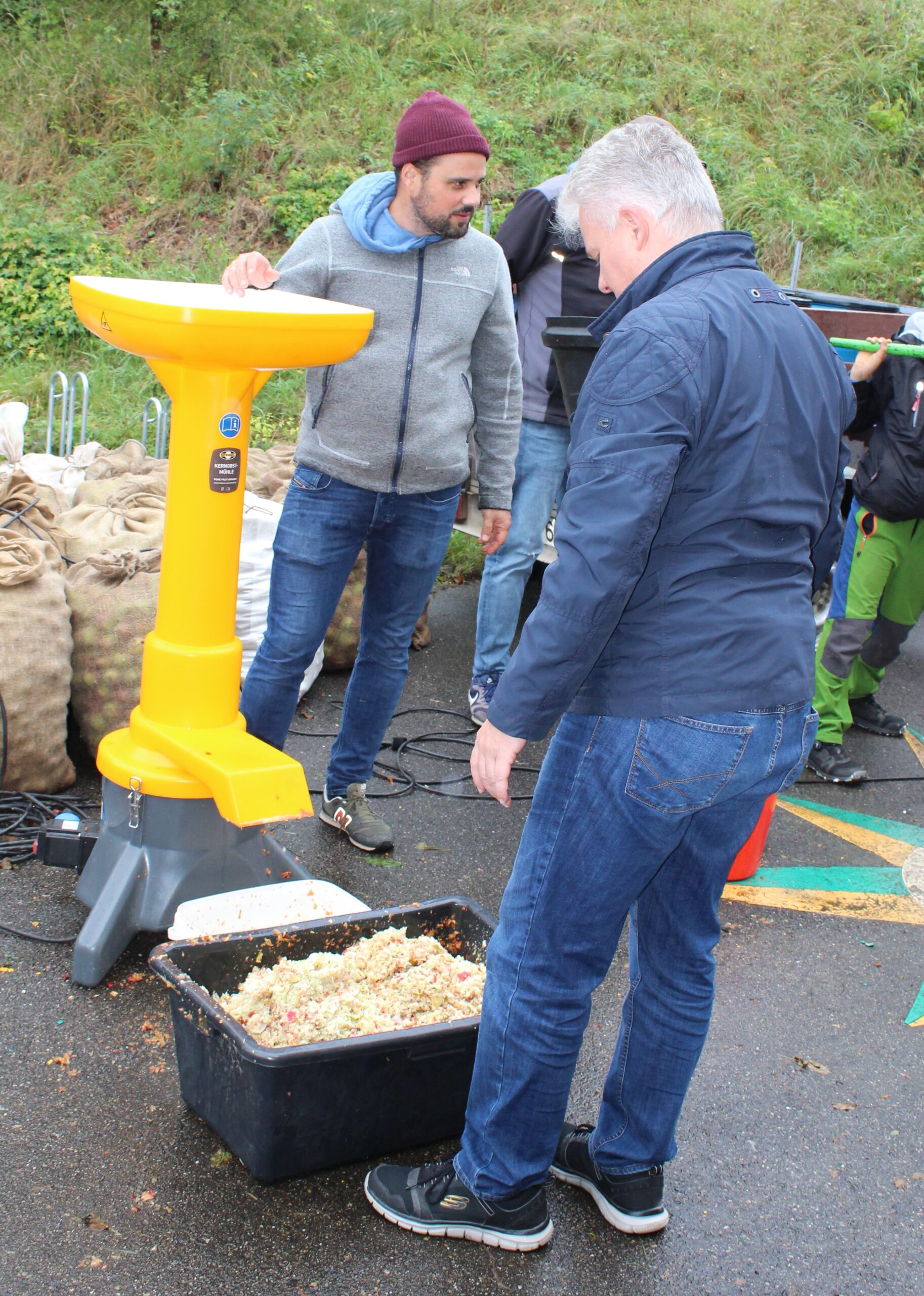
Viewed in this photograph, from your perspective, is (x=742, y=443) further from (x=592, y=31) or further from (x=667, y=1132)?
(x=592, y=31)

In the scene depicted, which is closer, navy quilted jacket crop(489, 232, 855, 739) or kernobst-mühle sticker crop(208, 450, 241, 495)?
navy quilted jacket crop(489, 232, 855, 739)

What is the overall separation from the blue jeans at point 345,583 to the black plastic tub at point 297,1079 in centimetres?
96

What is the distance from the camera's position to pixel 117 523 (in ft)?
14.7

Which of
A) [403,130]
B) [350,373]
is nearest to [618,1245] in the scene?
[350,373]

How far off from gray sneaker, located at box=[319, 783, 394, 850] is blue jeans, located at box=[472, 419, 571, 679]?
113cm

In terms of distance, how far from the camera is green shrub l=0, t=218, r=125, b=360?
8859mm

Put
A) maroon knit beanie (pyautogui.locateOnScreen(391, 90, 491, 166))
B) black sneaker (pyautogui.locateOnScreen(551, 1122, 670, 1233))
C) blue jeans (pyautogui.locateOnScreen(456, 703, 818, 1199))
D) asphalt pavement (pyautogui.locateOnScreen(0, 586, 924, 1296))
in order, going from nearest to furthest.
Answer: blue jeans (pyautogui.locateOnScreen(456, 703, 818, 1199))
asphalt pavement (pyautogui.locateOnScreen(0, 586, 924, 1296))
black sneaker (pyautogui.locateOnScreen(551, 1122, 670, 1233))
maroon knit beanie (pyautogui.locateOnScreen(391, 90, 491, 166))

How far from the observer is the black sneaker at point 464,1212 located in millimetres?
2154

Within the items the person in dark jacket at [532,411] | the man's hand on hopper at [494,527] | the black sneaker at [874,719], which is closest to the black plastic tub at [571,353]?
the man's hand on hopper at [494,527]

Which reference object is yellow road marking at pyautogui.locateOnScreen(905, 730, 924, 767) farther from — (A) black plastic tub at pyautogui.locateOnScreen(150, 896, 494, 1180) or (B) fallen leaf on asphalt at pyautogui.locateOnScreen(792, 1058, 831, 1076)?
(A) black plastic tub at pyautogui.locateOnScreen(150, 896, 494, 1180)

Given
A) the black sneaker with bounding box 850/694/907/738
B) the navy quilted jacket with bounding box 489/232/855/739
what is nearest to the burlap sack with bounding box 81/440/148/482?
the black sneaker with bounding box 850/694/907/738

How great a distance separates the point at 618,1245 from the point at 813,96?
11.8 metres

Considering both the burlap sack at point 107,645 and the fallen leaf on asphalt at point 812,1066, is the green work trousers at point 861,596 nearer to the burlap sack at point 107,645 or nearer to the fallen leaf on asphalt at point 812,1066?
the fallen leaf on asphalt at point 812,1066

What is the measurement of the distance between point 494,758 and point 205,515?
1.16 metres
